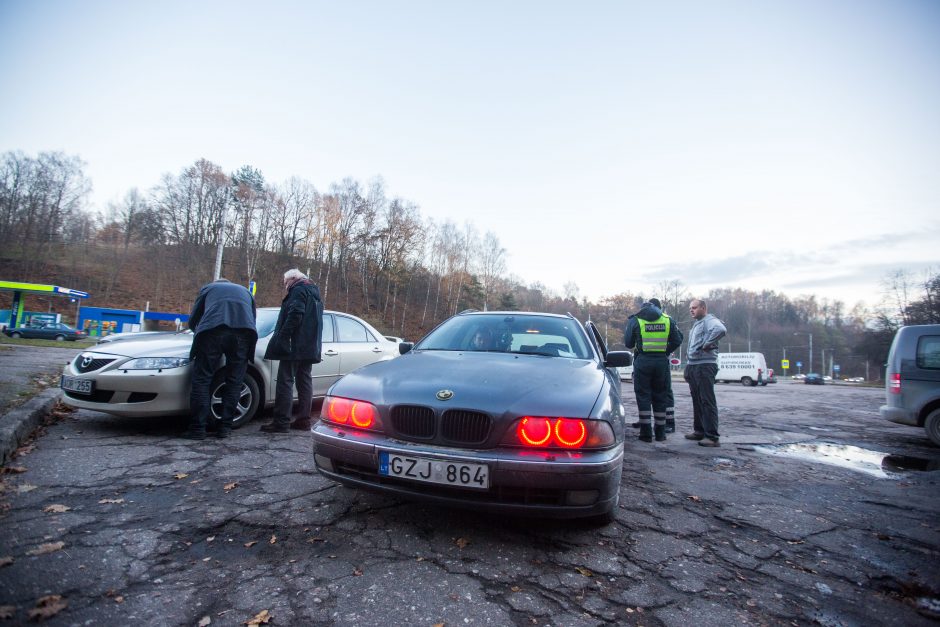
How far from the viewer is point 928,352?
247 inches

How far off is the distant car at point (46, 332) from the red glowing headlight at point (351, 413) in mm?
33240

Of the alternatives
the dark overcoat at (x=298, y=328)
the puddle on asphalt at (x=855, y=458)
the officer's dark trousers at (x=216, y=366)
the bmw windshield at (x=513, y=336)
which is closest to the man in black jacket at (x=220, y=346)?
the officer's dark trousers at (x=216, y=366)

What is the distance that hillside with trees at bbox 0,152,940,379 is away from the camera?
41125mm

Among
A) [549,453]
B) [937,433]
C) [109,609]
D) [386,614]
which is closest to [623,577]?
[549,453]

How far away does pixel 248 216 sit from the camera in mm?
45594

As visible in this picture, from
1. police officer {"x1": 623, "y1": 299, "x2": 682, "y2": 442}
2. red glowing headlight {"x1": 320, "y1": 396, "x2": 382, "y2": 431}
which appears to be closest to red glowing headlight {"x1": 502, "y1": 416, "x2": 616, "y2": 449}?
red glowing headlight {"x1": 320, "y1": 396, "x2": 382, "y2": 431}

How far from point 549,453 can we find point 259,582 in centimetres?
143

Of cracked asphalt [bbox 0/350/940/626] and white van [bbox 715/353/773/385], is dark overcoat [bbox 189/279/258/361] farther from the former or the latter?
white van [bbox 715/353/773/385]

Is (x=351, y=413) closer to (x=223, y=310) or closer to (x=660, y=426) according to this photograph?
(x=223, y=310)

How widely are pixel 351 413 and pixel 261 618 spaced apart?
3.60ft

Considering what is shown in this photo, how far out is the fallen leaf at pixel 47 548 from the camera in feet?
6.68

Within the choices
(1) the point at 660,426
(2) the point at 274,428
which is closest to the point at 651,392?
(1) the point at 660,426

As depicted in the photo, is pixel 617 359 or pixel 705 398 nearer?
pixel 617 359

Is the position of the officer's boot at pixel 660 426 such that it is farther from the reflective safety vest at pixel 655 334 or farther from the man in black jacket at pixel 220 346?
the man in black jacket at pixel 220 346
